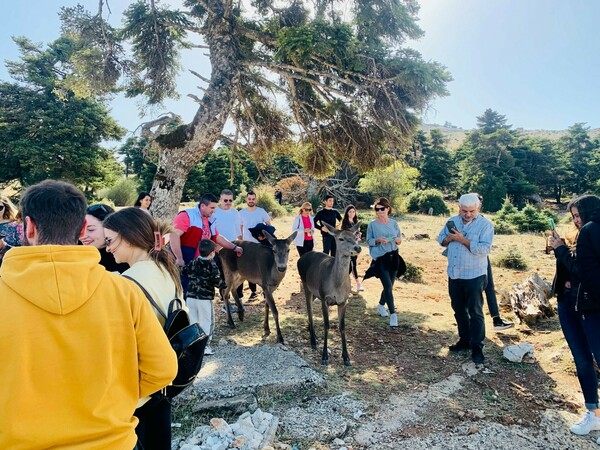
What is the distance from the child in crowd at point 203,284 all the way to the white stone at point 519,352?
14.1 ft

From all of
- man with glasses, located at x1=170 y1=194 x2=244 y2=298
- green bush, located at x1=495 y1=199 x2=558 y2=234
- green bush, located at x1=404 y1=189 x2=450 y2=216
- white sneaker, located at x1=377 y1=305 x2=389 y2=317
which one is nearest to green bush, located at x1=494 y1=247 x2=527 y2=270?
white sneaker, located at x1=377 y1=305 x2=389 y2=317

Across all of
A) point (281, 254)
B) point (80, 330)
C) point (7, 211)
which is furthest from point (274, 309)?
point (80, 330)

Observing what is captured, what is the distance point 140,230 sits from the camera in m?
2.56

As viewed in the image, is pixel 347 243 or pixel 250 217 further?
pixel 250 217

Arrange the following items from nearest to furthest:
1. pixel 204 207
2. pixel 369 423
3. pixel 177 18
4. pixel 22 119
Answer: pixel 369 423 < pixel 204 207 < pixel 177 18 < pixel 22 119

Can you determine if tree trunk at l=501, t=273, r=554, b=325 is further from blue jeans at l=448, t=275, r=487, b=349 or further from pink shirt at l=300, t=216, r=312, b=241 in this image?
pink shirt at l=300, t=216, r=312, b=241

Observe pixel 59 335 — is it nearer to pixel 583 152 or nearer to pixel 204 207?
pixel 204 207

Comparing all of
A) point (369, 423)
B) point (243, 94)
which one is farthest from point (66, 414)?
point (243, 94)

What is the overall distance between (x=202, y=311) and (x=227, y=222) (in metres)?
2.79

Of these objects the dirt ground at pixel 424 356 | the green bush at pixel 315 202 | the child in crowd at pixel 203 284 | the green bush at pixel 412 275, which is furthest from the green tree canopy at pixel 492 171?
the child in crowd at pixel 203 284

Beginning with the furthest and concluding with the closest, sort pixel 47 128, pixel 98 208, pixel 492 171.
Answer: pixel 492 171
pixel 47 128
pixel 98 208

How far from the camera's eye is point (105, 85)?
947 cm

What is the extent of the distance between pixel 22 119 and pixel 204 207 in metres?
26.5

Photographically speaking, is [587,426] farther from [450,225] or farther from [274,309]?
[274,309]
